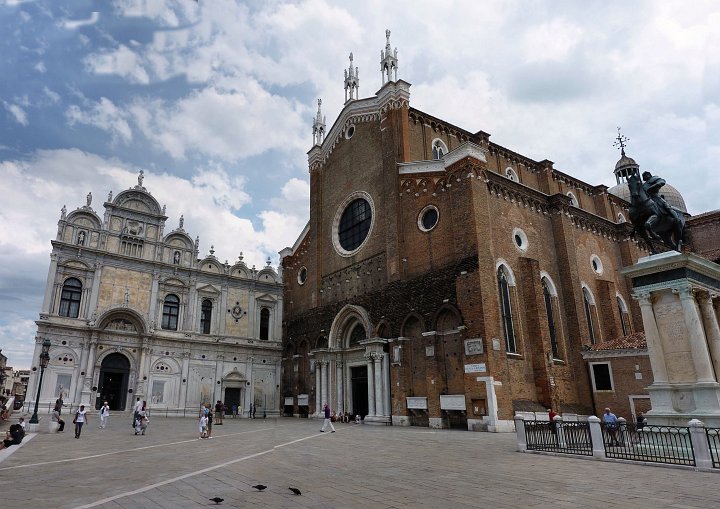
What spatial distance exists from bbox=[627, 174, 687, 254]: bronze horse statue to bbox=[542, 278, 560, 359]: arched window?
1057 cm

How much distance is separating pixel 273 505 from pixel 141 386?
2842 centimetres

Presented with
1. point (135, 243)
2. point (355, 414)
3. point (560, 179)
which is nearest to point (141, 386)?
point (135, 243)


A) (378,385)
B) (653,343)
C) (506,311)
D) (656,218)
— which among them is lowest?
(378,385)

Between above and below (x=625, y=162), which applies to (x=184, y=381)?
below

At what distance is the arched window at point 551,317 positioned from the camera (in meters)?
23.8

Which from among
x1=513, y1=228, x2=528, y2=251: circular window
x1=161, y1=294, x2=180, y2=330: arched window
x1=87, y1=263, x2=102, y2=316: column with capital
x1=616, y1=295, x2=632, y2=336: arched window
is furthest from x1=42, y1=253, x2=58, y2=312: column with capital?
x1=616, y1=295, x2=632, y2=336: arched window

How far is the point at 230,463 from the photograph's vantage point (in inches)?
420

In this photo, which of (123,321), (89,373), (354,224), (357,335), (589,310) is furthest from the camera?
(123,321)

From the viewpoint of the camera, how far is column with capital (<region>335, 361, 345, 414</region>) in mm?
27266

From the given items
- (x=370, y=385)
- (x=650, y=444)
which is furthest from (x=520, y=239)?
(x=650, y=444)

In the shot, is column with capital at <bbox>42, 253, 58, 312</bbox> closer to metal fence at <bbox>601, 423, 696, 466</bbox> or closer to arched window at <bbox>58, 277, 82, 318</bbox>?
arched window at <bbox>58, 277, 82, 318</bbox>

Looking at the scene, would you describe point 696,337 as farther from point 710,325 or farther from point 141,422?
point 141,422

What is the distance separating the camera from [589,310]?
87.8 feet

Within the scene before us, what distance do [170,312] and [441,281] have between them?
2126cm
